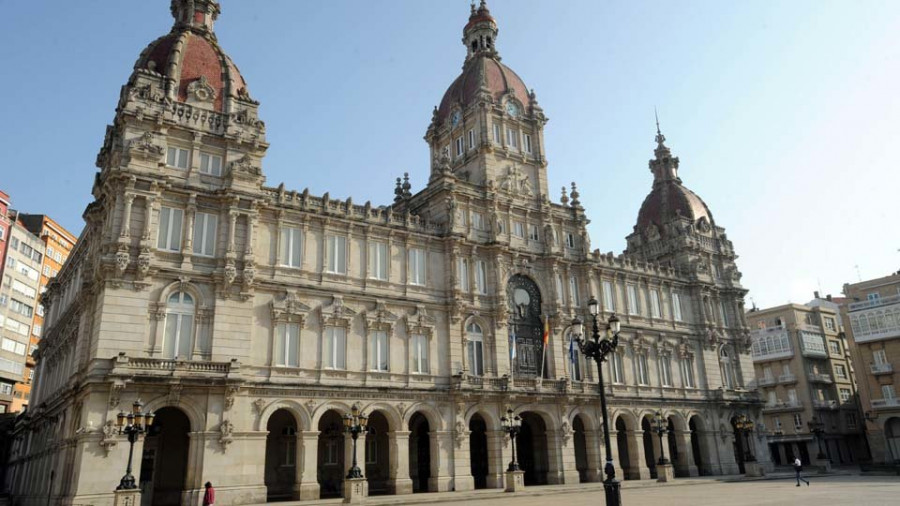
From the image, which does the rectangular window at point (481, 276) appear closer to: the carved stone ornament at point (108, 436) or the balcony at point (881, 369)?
the carved stone ornament at point (108, 436)

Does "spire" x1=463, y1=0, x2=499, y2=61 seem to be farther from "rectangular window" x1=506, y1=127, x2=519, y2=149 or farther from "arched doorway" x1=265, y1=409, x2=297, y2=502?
"arched doorway" x1=265, y1=409, x2=297, y2=502

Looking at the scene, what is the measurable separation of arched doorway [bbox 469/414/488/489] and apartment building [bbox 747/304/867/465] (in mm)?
44103

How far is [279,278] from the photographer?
40.0m

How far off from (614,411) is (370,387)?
71.4 ft

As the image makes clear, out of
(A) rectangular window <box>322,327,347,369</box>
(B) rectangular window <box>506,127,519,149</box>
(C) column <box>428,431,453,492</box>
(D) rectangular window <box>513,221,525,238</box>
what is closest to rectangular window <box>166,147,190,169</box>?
(A) rectangular window <box>322,327,347,369</box>

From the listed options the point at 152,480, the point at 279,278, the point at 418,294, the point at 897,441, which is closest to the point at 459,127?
the point at 418,294

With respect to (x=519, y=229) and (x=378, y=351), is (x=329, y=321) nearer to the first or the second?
(x=378, y=351)

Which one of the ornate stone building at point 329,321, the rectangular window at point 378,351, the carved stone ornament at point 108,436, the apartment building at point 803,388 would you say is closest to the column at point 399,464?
the ornate stone building at point 329,321

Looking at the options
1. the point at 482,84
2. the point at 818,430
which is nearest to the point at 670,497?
the point at 482,84

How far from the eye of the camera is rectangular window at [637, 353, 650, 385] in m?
56.5

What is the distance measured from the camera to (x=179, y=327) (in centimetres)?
3603

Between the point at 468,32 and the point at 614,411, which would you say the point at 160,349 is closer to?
the point at 614,411

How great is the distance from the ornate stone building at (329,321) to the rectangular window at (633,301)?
0.18 m

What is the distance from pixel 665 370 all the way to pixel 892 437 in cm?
3098
